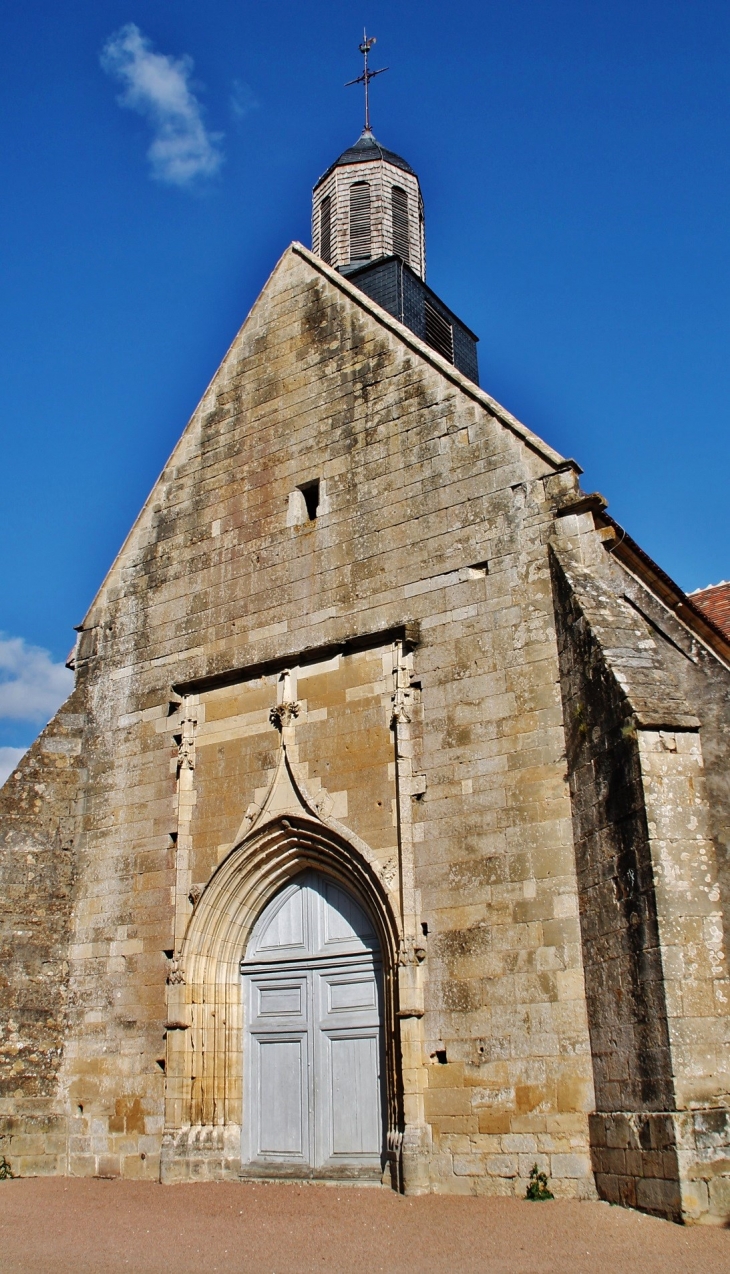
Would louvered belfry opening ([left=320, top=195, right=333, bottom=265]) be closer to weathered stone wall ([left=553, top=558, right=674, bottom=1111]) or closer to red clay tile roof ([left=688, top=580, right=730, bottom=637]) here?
A: red clay tile roof ([left=688, top=580, right=730, bottom=637])

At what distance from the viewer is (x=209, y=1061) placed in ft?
32.3

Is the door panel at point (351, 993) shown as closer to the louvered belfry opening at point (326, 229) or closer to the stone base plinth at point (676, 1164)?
the stone base plinth at point (676, 1164)

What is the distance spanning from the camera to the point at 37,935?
35.7 ft

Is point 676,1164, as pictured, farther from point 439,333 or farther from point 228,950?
point 439,333

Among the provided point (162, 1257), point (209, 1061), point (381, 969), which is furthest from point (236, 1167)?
point (162, 1257)

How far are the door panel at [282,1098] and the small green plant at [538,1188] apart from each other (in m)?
2.40

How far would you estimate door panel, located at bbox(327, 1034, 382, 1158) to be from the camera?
9031 mm

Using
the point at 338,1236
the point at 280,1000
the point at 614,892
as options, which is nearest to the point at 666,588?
the point at 614,892

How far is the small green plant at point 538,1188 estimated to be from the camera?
7559mm

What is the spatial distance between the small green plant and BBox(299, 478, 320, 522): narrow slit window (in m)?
6.11

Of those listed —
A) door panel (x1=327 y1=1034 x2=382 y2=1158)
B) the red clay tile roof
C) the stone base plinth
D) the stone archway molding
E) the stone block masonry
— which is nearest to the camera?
the stone base plinth

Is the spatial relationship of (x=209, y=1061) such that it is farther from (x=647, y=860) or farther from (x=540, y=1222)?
(x=647, y=860)

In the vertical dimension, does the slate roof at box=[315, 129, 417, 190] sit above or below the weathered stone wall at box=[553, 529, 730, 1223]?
above

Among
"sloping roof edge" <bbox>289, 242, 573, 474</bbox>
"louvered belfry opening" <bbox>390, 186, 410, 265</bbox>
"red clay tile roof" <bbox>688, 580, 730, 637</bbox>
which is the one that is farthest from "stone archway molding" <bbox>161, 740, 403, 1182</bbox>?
"louvered belfry opening" <bbox>390, 186, 410, 265</bbox>
